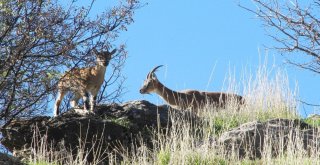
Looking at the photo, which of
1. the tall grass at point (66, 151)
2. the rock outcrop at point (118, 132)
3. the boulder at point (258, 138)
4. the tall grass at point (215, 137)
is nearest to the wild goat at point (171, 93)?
the tall grass at point (215, 137)

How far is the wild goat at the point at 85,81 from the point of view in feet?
48.8

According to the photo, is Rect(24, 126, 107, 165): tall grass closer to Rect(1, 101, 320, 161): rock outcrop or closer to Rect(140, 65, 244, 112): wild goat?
Rect(1, 101, 320, 161): rock outcrop

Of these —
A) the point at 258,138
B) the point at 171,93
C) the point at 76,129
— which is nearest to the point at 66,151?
the point at 76,129

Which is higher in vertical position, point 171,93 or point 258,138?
point 171,93

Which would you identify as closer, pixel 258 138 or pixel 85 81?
pixel 258 138

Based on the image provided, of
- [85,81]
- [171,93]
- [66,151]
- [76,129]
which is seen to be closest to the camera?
[66,151]

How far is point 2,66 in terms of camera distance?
44.3ft

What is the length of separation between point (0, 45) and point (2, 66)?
416 mm

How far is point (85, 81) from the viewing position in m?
16.5

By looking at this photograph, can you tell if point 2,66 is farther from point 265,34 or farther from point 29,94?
point 265,34

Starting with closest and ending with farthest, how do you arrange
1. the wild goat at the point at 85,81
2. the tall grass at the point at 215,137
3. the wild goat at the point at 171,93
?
the tall grass at the point at 215,137 → the wild goat at the point at 85,81 → the wild goat at the point at 171,93

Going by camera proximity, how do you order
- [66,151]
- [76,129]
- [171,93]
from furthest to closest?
[171,93] → [76,129] → [66,151]

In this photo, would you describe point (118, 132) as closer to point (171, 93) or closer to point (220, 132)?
point (220, 132)

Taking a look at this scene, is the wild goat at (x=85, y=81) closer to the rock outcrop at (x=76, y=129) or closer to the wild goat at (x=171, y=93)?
the rock outcrop at (x=76, y=129)
